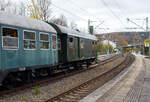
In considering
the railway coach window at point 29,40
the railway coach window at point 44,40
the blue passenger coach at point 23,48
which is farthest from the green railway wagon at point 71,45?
the railway coach window at point 29,40

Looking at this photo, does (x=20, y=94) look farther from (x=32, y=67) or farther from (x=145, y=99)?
(x=145, y=99)

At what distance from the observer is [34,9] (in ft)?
94.4

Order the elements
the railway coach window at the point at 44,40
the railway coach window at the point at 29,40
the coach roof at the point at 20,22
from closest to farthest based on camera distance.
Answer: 1. the coach roof at the point at 20,22
2. the railway coach window at the point at 29,40
3. the railway coach window at the point at 44,40

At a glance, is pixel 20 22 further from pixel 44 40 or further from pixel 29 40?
pixel 44 40

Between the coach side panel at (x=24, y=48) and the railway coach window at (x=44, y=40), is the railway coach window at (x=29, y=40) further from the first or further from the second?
the railway coach window at (x=44, y=40)

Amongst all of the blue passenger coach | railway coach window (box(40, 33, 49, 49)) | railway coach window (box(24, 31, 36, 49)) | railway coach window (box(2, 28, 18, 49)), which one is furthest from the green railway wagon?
→ railway coach window (box(2, 28, 18, 49))

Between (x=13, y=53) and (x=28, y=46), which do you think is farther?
(x=28, y=46)

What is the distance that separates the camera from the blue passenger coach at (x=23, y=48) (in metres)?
9.24

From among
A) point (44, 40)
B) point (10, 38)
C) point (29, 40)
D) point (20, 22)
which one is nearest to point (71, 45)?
point (44, 40)

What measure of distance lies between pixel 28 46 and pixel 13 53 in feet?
4.18

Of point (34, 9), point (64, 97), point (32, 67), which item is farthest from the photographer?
point (34, 9)

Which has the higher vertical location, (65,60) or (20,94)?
(65,60)

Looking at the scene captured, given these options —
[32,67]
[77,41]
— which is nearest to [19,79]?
[32,67]

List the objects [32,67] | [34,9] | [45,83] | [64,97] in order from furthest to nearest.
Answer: [34,9], [45,83], [32,67], [64,97]
